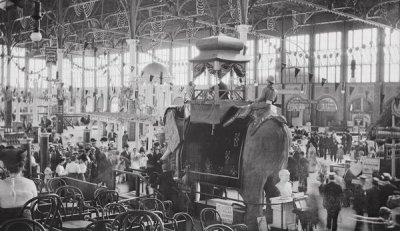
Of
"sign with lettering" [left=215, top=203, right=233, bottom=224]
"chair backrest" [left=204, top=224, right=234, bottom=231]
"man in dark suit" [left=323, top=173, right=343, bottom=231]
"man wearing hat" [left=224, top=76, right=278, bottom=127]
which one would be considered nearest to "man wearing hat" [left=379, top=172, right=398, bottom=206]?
"man in dark suit" [left=323, top=173, right=343, bottom=231]

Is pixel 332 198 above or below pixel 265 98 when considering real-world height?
below

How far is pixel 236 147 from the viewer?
9.38m

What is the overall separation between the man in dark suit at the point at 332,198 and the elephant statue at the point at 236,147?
36.5 inches

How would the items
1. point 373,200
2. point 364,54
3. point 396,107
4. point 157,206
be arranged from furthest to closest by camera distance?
point 364,54
point 396,107
point 373,200
point 157,206

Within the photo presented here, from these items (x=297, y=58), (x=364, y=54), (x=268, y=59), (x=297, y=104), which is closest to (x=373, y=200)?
(x=364, y=54)

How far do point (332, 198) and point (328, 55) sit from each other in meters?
26.0

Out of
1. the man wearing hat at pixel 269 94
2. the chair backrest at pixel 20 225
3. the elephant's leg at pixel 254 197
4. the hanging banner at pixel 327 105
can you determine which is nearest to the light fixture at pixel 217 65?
the man wearing hat at pixel 269 94

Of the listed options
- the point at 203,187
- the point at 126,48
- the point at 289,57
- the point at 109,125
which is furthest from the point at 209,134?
the point at 126,48

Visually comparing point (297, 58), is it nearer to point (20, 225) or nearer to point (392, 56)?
point (392, 56)

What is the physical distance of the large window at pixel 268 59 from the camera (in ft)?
120

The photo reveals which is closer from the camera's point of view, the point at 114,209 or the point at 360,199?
the point at 114,209

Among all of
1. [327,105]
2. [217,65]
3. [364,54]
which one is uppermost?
[364,54]

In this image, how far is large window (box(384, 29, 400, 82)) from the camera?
30.5 meters

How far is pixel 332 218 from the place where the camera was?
9.04 meters
